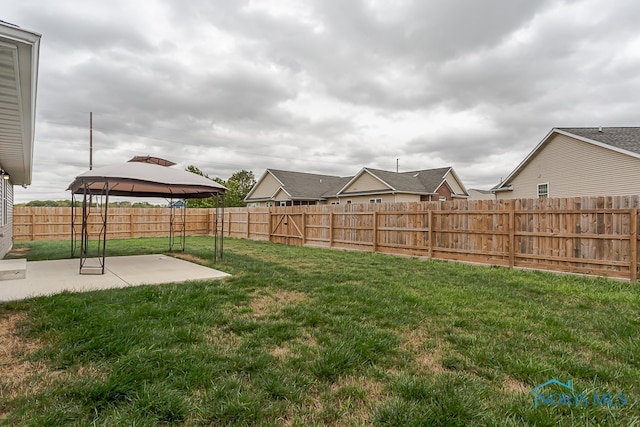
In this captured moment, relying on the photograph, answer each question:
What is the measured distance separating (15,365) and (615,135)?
19.2 m

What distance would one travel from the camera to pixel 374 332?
3.31 metres

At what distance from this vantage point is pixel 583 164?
13617 mm

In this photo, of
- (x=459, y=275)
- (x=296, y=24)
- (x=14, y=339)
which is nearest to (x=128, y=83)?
(x=296, y=24)

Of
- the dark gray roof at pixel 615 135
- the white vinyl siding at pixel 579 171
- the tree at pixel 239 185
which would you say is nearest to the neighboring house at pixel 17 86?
the dark gray roof at pixel 615 135

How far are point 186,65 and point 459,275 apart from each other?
11.9 metres

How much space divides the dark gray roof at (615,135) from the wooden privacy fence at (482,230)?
814 centimetres

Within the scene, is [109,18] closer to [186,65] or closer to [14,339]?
[186,65]

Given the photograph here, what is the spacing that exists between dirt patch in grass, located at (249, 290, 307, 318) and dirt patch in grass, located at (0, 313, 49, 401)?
2075 mm

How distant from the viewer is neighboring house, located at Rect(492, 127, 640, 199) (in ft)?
40.0

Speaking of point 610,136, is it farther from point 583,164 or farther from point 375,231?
point 375,231

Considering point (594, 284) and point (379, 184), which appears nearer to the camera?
point (594, 284)

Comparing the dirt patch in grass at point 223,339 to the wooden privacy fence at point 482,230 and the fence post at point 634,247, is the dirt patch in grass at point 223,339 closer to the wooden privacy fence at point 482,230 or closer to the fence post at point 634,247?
the wooden privacy fence at point 482,230

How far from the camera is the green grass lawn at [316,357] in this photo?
196 centimetres

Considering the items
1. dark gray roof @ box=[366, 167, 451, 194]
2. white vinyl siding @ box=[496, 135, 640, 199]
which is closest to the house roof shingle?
white vinyl siding @ box=[496, 135, 640, 199]
